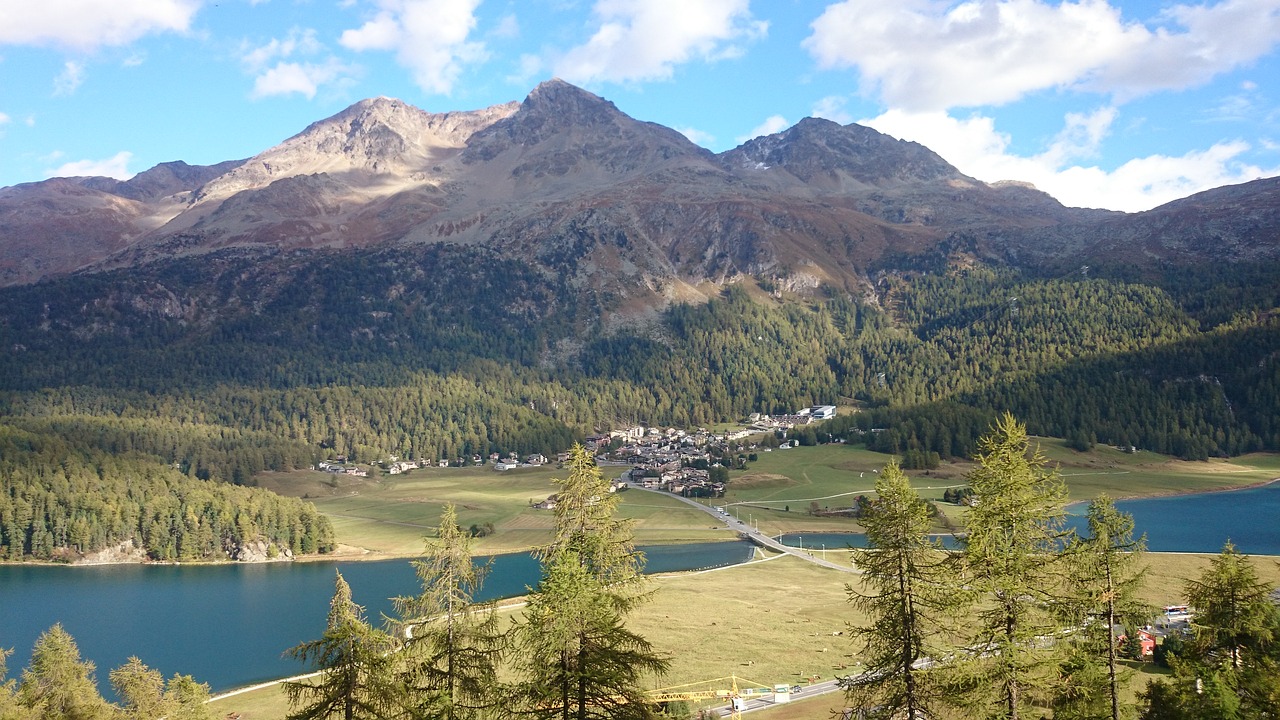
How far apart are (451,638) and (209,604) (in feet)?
297

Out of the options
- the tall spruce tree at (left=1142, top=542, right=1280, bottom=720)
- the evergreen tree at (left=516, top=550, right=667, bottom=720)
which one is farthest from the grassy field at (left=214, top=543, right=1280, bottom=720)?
the evergreen tree at (left=516, top=550, right=667, bottom=720)

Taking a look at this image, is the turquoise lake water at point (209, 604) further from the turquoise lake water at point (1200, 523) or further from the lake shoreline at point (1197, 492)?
the lake shoreline at point (1197, 492)

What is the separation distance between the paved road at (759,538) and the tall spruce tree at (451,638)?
74.8m

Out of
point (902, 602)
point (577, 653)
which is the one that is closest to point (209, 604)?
point (577, 653)

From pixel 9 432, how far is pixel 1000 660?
189 m

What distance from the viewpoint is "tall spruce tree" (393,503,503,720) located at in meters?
24.0

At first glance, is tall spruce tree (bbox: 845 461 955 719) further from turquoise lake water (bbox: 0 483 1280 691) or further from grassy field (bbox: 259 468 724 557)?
grassy field (bbox: 259 468 724 557)

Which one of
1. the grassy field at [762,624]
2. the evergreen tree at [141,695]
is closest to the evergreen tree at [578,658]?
the grassy field at [762,624]

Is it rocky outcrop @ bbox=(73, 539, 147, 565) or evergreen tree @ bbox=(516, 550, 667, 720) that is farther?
rocky outcrop @ bbox=(73, 539, 147, 565)

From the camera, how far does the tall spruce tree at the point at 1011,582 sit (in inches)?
859

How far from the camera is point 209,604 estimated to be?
99.8 m

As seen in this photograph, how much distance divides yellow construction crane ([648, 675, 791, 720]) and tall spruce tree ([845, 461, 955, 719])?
28762 mm

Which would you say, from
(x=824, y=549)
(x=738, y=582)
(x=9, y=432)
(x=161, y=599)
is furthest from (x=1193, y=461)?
(x=9, y=432)

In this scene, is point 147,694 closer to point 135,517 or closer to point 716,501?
point 135,517
